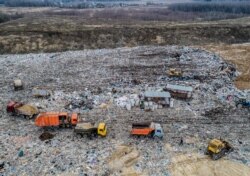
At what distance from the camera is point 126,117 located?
2712 cm

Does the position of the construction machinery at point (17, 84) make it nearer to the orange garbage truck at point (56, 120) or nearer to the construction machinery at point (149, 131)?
the orange garbage truck at point (56, 120)

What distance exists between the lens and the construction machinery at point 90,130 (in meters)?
23.6

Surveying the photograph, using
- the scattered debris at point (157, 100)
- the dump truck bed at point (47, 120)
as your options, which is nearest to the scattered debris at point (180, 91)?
the scattered debris at point (157, 100)

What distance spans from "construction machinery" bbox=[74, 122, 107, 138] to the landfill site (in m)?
0.16

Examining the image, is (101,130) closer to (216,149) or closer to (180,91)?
(216,149)

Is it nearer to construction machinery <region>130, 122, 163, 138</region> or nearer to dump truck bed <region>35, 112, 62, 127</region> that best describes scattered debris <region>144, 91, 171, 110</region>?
construction machinery <region>130, 122, 163, 138</region>

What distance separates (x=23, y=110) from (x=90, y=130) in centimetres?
734

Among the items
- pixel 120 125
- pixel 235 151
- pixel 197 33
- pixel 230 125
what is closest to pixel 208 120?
pixel 230 125

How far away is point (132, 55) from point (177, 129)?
2332 cm

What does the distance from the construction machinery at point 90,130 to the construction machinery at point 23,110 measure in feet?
18.4

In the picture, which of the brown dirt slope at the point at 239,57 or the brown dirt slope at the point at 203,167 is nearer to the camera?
the brown dirt slope at the point at 203,167

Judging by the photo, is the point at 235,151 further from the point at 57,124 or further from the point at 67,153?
the point at 57,124

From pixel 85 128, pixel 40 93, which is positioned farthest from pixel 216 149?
pixel 40 93

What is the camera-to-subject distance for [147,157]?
70.3ft
